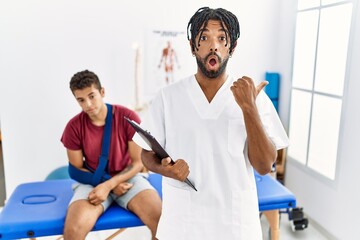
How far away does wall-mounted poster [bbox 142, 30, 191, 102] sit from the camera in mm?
2791

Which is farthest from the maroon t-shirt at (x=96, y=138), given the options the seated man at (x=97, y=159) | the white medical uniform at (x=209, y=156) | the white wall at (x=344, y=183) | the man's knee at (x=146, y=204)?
the white wall at (x=344, y=183)

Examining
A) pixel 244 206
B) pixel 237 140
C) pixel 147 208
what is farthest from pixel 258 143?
pixel 147 208

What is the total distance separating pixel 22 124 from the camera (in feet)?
8.66

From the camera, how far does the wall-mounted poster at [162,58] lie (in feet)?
9.16

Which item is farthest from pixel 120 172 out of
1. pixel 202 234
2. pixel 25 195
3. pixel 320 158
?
pixel 320 158

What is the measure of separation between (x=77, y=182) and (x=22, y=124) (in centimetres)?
91

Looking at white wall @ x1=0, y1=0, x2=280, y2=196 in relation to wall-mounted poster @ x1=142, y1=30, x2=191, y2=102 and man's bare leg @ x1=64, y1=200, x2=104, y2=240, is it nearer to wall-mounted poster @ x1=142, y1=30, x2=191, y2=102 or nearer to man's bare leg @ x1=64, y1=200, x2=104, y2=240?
wall-mounted poster @ x1=142, y1=30, x2=191, y2=102

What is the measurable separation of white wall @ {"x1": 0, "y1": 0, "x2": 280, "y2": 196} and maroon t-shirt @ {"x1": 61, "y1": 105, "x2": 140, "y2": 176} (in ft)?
2.65

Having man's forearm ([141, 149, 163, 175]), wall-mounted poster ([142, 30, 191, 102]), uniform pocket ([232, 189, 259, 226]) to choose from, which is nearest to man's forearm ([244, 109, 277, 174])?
Result: uniform pocket ([232, 189, 259, 226])

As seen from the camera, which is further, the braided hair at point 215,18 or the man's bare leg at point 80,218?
the man's bare leg at point 80,218

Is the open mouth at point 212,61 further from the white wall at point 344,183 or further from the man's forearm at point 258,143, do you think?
the white wall at point 344,183

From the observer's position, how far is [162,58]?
2834 mm

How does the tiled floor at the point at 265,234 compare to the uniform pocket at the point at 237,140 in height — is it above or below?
below

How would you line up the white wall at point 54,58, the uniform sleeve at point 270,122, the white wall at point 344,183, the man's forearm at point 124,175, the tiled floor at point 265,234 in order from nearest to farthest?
the uniform sleeve at point 270,122 → the man's forearm at point 124,175 → the white wall at point 344,183 → the tiled floor at point 265,234 → the white wall at point 54,58
